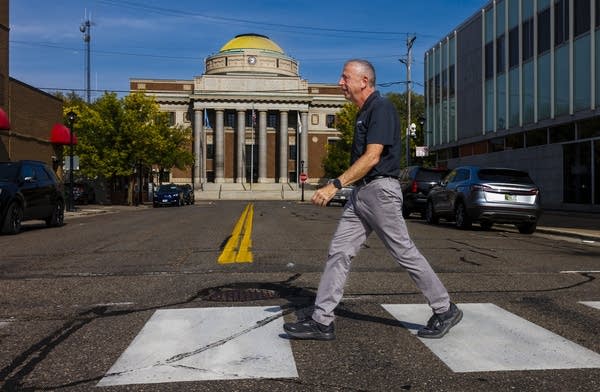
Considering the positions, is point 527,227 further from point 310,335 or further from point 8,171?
point 8,171

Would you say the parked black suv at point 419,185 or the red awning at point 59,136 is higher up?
the red awning at point 59,136

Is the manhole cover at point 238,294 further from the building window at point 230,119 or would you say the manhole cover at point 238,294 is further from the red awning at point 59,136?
the building window at point 230,119

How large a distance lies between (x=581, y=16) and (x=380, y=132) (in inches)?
955

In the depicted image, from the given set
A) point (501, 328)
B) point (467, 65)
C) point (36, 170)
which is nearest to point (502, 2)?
point (467, 65)

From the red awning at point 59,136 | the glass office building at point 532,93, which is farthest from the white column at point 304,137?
the red awning at point 59,136

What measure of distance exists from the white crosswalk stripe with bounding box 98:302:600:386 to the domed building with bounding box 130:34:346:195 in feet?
276

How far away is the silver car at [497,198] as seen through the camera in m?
15.0

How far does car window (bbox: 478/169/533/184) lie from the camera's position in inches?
610

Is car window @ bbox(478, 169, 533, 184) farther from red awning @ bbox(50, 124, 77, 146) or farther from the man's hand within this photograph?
red awning @ bbox(50, 124, 77, 146)

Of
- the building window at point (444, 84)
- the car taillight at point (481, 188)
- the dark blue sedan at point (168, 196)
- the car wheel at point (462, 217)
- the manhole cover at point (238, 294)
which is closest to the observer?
the manhole cover at point (238, 294)

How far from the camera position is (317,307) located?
14.7ft

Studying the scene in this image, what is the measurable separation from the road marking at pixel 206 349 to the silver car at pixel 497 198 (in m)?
10.8

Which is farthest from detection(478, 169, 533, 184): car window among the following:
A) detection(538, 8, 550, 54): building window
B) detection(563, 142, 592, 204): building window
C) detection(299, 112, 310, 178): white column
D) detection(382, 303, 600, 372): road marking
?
detection(299, 112, 310, 178): white column

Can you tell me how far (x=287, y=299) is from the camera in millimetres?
6016
